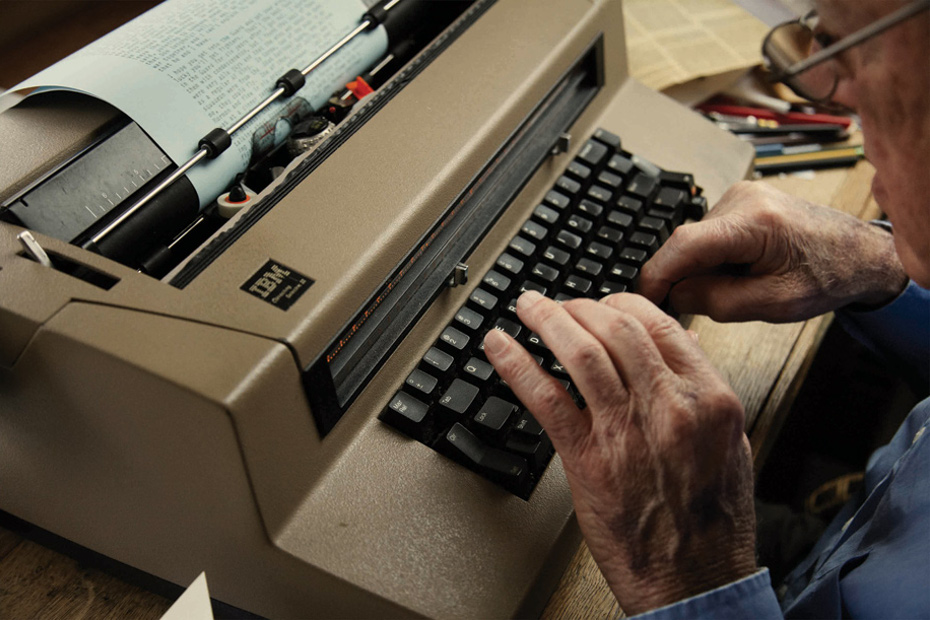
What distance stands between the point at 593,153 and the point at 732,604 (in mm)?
637

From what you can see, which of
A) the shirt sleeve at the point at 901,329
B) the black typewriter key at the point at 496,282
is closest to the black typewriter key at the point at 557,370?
the black typewriter key at the point at 496,282

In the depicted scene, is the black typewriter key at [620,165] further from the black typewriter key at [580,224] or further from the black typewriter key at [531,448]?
the black typewriter key at [531,448]

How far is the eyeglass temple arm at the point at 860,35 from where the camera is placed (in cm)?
65

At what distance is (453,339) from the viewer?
0.85 meters

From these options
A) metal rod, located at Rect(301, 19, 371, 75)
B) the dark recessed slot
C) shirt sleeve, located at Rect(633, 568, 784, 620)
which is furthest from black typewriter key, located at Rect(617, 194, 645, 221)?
the dark recessed slot

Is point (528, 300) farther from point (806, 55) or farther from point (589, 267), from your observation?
point (806, 55)

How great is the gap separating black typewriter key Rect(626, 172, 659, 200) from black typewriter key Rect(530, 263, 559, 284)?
221 millimetres

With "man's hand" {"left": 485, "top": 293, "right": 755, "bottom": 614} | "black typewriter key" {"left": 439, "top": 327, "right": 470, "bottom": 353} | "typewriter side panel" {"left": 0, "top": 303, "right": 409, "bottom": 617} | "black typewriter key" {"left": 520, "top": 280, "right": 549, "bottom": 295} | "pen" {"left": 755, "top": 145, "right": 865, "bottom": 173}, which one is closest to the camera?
"typewriter side panel" {"left": 0, "top": 303, "right": 409, "bottom": 617}

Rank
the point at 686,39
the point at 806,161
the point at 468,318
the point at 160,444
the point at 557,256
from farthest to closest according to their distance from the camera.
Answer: the point at 686,39 → the point at 806,161 → the point at 557,256 → the point at 468,318 → the point at 160,444

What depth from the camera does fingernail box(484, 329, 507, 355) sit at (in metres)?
0.80

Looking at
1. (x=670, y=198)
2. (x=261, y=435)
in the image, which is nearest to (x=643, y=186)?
(x=670, y=198)

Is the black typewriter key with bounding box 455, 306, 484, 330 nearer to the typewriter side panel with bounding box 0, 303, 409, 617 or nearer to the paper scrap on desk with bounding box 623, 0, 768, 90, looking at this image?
the typewriter side panel with bounding box 0, 303, 409, 617

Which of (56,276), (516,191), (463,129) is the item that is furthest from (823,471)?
(56,276)

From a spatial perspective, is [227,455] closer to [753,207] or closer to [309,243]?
[309,243]
